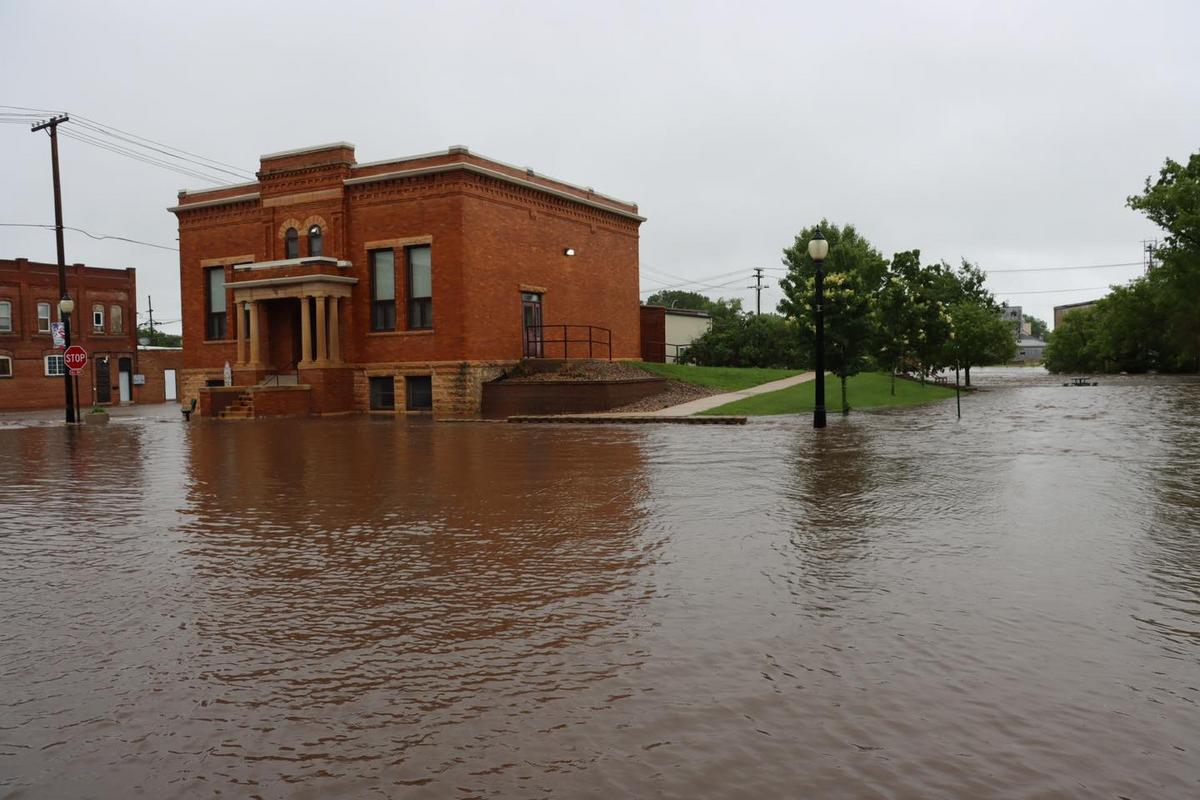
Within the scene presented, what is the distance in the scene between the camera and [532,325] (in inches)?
1383

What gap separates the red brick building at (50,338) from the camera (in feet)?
179

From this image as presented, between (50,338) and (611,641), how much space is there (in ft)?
201

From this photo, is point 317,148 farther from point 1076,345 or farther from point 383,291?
point 1076,345

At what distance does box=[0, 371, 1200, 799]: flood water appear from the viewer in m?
→ 3.63

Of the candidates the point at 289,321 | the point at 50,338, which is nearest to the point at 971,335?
the point at 289,321

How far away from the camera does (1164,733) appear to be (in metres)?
3.84

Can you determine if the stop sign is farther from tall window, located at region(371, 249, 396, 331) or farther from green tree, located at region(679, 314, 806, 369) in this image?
green tree, located at region(679, 314, 806, 369)

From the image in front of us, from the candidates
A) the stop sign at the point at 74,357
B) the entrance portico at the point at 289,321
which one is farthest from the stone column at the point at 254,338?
the stop sign at the point at 74,357

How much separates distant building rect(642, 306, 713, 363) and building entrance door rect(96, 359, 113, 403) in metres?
36.5

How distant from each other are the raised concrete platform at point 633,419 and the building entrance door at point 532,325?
7.97 m

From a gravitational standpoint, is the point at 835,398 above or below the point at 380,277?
below

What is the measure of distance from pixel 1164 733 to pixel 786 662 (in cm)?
171

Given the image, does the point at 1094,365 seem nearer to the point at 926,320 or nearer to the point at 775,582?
the point at 926,320

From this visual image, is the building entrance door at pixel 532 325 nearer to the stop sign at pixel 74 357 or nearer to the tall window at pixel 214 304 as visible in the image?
the tall window at pixel 214 304
